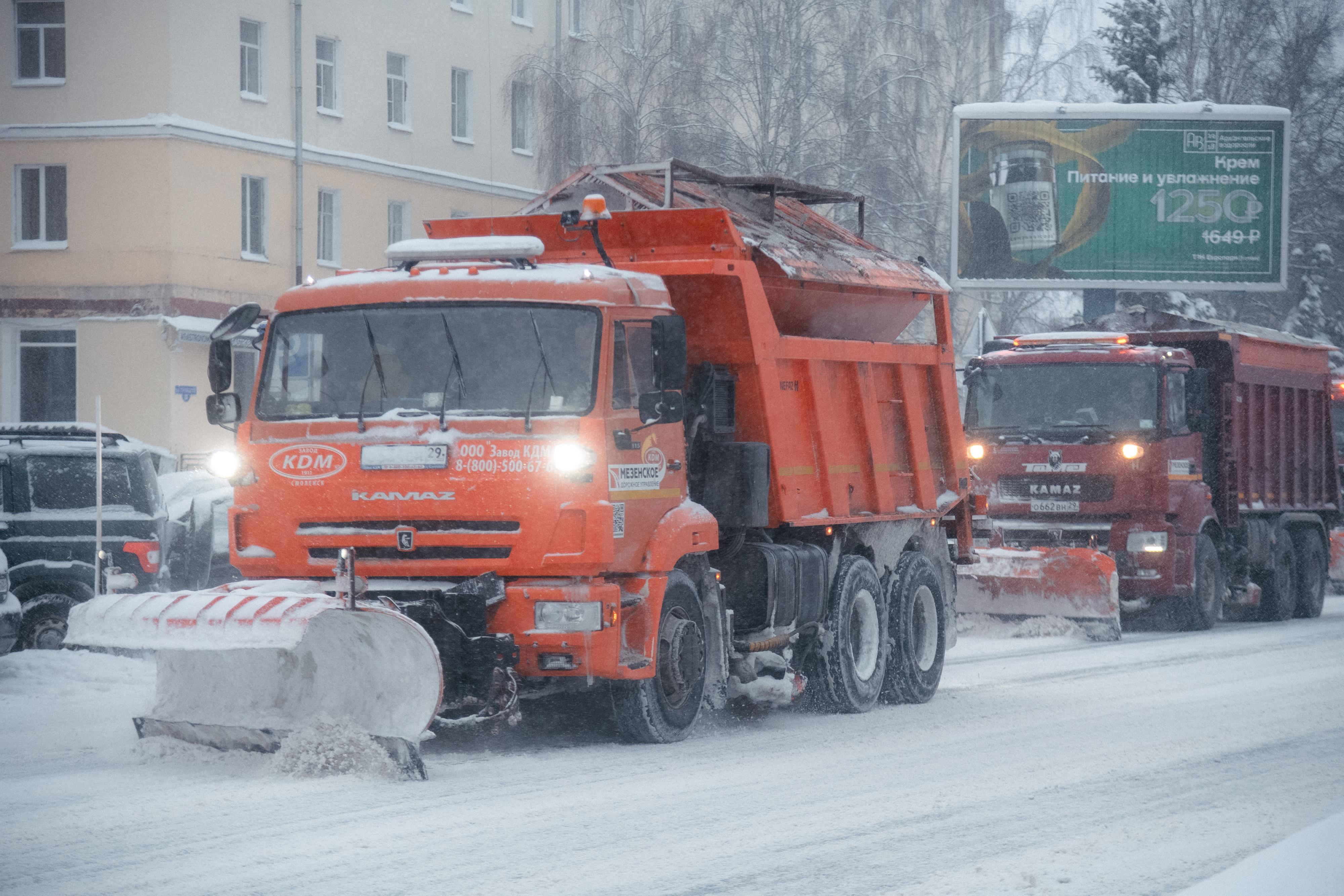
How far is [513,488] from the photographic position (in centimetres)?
948

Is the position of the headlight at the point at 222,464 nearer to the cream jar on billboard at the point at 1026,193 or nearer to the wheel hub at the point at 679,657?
the wheel hub at the point at 679,657

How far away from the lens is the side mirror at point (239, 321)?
9.75 meters

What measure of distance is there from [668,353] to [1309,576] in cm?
1445

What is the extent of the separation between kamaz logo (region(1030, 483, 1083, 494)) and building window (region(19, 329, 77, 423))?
65.9 ft

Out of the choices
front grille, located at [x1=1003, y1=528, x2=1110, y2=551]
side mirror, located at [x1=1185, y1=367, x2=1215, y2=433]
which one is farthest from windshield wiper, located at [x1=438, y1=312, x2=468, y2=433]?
side mirror, located at [x1=1185, y1=367, x2=1215, y2=433]

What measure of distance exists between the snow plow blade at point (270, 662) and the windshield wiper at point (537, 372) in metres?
1.27

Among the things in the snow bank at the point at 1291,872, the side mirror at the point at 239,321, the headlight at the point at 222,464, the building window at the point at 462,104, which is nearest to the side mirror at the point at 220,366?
the side mirror at the point at 239,321

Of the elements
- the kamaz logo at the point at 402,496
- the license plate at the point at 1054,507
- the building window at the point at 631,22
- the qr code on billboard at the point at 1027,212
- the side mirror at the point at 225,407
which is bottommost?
the license plate at the point at 1054,507

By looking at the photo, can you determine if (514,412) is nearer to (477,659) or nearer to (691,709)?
(477,659)

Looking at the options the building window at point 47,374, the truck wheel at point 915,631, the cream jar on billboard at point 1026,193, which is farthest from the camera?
the building window at point 47,374

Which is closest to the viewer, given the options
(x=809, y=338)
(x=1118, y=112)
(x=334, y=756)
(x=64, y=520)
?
(x=334, y=756)

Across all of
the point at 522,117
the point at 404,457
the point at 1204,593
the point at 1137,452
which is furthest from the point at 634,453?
the point at 522,117

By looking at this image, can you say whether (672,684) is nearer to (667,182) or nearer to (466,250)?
(466,250)

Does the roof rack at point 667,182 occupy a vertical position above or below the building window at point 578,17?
below
